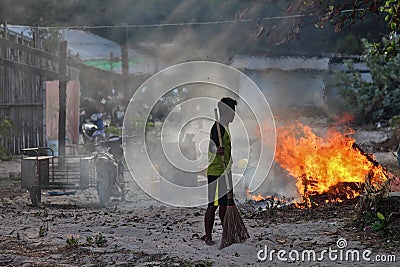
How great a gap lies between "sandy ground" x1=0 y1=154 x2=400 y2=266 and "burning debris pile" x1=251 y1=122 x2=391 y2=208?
0.52m

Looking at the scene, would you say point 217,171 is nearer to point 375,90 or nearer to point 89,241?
point 89,241

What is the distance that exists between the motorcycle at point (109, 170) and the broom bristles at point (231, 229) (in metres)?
3.82

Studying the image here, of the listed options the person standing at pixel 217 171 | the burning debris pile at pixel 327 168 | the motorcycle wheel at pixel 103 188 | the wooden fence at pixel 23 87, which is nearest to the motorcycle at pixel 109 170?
the motorcycle wheel at pixel 103 188

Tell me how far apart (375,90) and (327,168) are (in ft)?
33.9

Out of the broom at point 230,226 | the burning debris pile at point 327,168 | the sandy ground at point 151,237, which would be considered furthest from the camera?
the burning debris pile at point 327,168

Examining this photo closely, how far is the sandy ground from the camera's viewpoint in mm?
6387

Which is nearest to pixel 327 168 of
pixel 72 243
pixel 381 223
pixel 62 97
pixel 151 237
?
pixel 381 223

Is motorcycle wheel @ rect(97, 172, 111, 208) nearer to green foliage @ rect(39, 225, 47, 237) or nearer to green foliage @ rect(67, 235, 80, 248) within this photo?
green foliage @ rect(39, 225, 47, 237)

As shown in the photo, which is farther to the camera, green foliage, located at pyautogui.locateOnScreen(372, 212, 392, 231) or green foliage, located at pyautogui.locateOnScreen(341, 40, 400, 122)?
green foliage, located at pyautogui.locateOnScreen(341, 40, 400, 122)

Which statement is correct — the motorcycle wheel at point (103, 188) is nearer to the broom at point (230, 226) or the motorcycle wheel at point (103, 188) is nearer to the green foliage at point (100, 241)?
the green foliage at point (100, 241)

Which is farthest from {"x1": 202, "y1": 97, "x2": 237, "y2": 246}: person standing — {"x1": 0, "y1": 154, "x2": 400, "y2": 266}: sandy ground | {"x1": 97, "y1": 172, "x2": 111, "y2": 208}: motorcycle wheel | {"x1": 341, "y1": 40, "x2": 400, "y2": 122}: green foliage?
{"x1": 341, "y1": 40, "x2": 400, "y2": 122}: green foliage

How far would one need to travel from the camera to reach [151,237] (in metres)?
7.61

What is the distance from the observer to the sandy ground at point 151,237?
639 cm

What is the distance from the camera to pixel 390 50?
6324 millimetres
